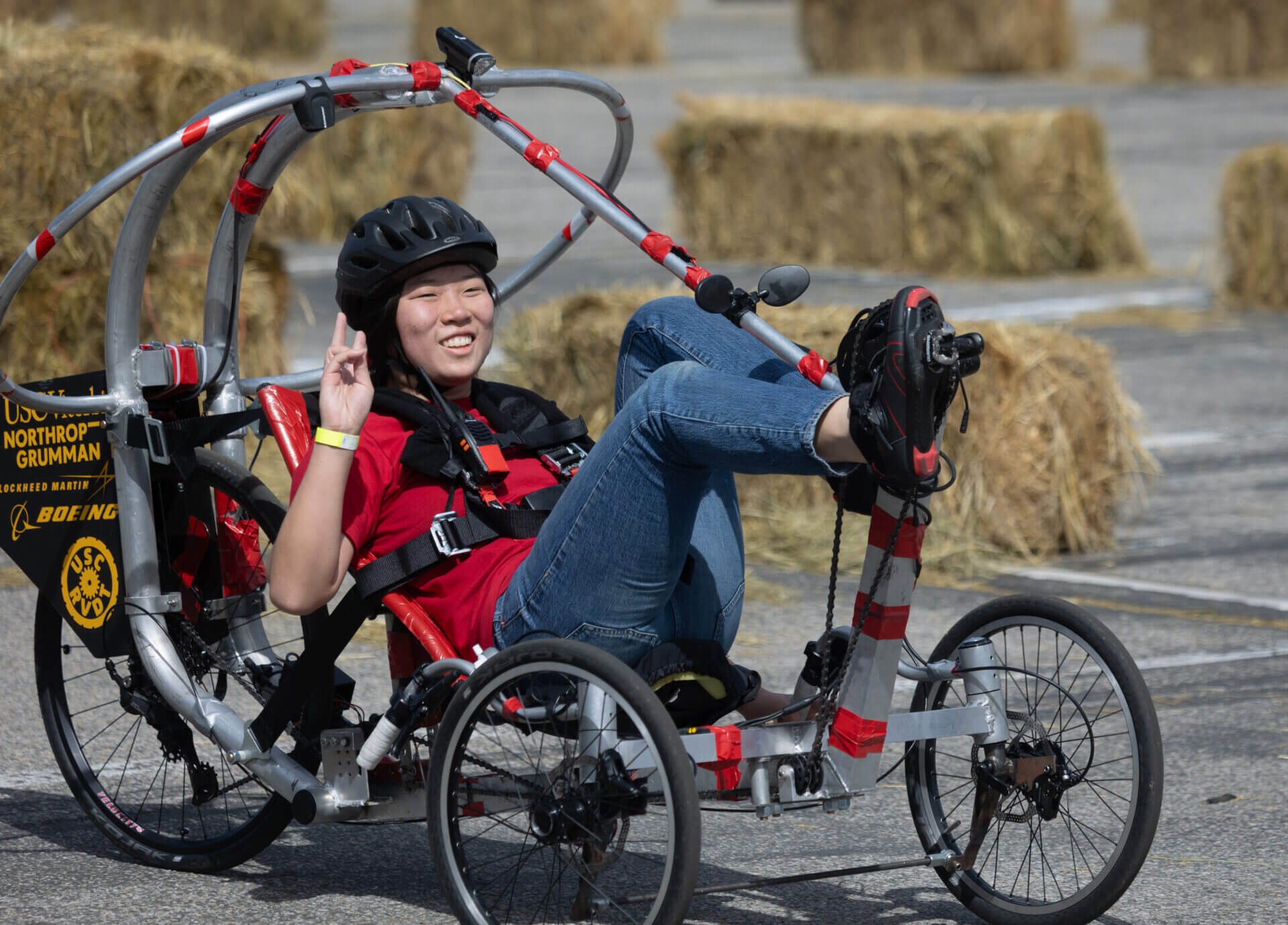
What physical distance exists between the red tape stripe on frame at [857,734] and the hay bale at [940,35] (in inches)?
1034

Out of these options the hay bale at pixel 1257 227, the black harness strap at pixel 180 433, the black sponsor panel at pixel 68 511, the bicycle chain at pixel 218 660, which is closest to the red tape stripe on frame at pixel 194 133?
the black harness strap at pixel 180 433

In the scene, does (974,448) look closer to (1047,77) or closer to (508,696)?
(508,696)

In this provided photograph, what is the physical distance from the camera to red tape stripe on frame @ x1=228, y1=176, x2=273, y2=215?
427 cm

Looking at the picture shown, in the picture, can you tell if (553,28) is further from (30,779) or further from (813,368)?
(813,368)

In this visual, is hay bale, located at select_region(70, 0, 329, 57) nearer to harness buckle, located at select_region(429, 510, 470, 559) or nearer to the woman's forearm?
harness buckle, located at select_region(429, 510, 470, 559)

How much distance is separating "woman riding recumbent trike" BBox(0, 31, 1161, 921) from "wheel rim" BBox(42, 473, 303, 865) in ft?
0.04

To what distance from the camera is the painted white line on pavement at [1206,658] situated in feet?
20.2

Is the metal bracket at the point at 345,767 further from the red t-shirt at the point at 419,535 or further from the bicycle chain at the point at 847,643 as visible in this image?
the bicycle chain at the point at 847,643

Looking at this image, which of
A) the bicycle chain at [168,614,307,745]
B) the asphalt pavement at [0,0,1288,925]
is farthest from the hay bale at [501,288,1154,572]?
the bicycle chain at [168,614,307,745]

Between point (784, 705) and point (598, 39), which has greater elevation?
point (598, 39)

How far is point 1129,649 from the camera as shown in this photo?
6.36 meters

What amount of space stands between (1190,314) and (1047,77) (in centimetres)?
1600

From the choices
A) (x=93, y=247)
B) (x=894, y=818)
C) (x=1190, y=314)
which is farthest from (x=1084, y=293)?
(x=894, y=818)

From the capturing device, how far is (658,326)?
4.10 meters
